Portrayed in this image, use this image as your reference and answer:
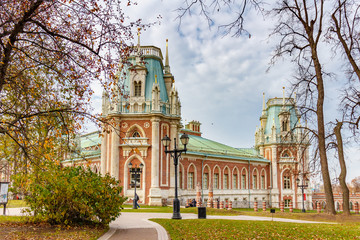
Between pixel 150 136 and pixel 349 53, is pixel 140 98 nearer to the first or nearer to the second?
pixel 150 136

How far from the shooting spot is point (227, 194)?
4378 cm

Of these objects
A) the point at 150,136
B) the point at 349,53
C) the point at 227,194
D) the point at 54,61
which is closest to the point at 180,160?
the point at 150,136

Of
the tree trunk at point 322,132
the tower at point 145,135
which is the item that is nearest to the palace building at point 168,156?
the tower at point 145,135

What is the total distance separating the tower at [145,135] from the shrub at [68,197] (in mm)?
17475

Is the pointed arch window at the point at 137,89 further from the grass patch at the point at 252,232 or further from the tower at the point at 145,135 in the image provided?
the grass patch at the point at 252,232

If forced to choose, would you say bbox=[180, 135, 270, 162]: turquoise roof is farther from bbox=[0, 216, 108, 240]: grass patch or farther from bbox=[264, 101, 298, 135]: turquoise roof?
bbox=[0, 216, 108, 240]: grass patch

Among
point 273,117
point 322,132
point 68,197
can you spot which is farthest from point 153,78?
point 273,117

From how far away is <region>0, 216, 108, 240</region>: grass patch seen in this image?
10.5 m

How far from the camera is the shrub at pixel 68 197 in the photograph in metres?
12.0

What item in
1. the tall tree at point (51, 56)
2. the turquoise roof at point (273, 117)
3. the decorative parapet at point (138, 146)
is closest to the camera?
the tall tree at point (51, 56)

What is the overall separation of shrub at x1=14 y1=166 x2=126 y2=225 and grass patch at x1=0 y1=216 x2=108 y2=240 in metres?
0.33

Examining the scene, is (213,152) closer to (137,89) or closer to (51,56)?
(137,89)

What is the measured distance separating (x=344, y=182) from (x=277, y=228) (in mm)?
8880

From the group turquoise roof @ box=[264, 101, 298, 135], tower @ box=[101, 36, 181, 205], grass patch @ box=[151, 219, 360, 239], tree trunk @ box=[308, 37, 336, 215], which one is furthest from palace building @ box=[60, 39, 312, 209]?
grass patch @ box=[151, 219, 360, 239]
